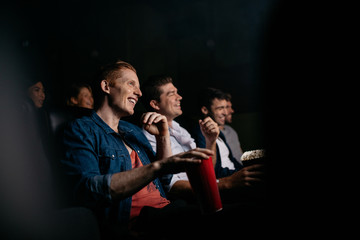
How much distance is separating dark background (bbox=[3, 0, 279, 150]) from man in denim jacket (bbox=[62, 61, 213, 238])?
2.61 m

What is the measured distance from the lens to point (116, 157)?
1180mm

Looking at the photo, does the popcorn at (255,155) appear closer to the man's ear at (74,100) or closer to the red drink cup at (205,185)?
the red drink cup at (205,185)

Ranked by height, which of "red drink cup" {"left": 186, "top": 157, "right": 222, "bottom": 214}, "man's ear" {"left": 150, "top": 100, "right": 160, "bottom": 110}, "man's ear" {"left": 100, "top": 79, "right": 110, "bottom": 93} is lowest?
"red drink cup" {"left": 186, "top": 157, "right": 222, "bottom": 214}

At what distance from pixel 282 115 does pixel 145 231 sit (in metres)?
0.69

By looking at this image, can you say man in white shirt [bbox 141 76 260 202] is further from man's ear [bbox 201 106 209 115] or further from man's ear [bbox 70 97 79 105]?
man's ear [bbox 70 97 79 105]

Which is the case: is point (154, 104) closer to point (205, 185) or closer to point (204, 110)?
point (204, 110)

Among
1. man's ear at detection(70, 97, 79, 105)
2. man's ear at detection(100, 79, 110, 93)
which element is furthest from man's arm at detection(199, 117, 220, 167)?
man's ear at detection(70, 97, 79, 105)

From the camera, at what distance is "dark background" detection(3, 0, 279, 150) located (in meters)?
3.85

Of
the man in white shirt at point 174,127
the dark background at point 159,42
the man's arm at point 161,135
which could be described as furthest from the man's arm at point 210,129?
the dark background at point 159,42

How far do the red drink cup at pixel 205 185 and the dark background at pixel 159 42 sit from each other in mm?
2998

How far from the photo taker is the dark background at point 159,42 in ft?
12.6

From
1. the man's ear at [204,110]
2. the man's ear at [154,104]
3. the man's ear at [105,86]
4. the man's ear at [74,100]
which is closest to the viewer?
the man's ear at [105,86]

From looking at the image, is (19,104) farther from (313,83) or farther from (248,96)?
(248,96)

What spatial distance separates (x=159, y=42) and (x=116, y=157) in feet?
10.7
